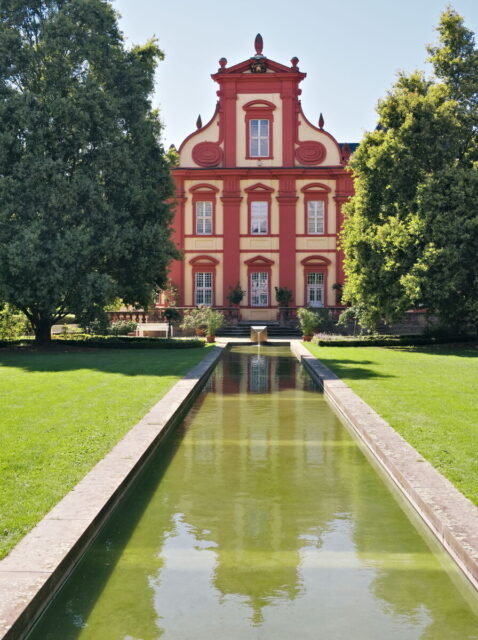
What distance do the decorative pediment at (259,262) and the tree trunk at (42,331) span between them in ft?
50.3

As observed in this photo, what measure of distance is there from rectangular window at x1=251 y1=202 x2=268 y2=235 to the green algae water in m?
30.1

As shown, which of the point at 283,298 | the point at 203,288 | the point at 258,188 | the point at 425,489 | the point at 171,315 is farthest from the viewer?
the point at 203,288

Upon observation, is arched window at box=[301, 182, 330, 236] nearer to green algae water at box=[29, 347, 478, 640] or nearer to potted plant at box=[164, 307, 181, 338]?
potted plant at box=[164, 307, 181, 338]

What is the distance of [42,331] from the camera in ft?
80.1

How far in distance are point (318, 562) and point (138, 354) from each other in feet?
58.3

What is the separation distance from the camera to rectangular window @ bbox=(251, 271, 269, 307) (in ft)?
123

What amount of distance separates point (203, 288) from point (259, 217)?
16.4ft

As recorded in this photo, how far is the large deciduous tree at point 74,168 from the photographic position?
21.8 meters

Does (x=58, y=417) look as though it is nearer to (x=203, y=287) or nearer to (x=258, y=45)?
(x=203, y=287)

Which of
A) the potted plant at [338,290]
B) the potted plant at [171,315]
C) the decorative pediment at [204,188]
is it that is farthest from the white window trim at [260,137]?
the potted plant at [171,315]

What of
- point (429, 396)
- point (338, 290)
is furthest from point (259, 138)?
point (429, 396)

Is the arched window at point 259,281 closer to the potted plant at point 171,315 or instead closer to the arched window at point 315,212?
the arched window at point 315,212

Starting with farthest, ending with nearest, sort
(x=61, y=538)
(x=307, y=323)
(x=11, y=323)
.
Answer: (x=307, y=323) → (x=11, y=323) → (x=61, y=538)

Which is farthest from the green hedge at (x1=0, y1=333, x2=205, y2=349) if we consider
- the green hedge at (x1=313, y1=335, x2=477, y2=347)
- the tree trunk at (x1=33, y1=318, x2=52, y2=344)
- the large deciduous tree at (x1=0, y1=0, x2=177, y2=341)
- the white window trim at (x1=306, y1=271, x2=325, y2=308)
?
the white window trim at (x1=306, y1=271, x2=325, y2=308)
